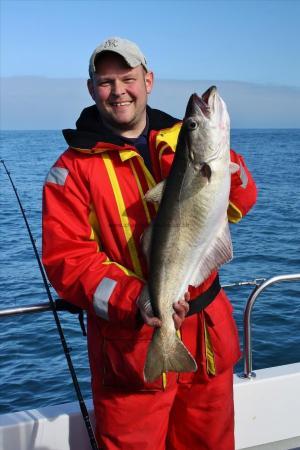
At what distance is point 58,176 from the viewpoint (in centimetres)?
303

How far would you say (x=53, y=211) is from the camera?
297cm

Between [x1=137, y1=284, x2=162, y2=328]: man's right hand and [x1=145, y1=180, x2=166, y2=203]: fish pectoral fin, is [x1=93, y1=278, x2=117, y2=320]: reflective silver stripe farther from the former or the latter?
[x1=145, y1=180, x2=166, y2=203]: fish pectoral fin

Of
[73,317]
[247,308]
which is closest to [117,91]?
[247,308]

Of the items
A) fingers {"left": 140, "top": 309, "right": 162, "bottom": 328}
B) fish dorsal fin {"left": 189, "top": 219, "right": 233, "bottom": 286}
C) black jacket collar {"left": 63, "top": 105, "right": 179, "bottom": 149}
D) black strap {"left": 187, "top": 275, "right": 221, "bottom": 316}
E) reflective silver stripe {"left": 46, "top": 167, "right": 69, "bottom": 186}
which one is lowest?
black strap {"left": 187, "top": 275, "right": 221, "bottom": 316}

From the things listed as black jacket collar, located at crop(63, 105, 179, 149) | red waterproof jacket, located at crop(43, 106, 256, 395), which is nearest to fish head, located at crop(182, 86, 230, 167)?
red waterproof jacket, located at crop(43, 106, 256, 395)

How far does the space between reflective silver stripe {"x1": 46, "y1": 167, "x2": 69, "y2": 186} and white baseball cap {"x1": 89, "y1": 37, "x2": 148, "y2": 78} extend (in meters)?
0.62

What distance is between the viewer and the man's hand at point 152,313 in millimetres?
2814

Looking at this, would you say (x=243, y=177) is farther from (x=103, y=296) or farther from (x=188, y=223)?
(x=103, y=296)

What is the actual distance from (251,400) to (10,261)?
35.6ft

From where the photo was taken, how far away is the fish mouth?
8.53 feet

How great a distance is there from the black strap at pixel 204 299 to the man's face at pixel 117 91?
3.49 ft

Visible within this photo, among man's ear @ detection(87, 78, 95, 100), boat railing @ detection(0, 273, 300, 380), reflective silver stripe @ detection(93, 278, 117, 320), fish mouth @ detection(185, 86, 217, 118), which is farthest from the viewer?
boat railing @ detection(0, 273, 300, 380)

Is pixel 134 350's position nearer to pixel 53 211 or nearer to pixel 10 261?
pixel 53 211

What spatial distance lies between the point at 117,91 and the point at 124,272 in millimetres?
1013
